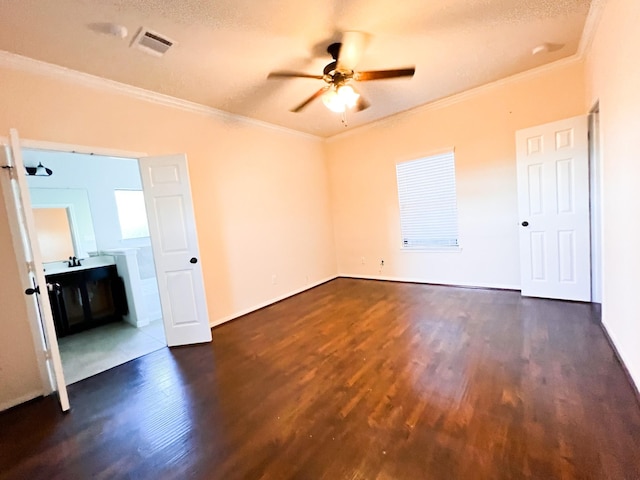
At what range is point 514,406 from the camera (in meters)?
1.80

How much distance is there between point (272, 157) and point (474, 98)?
10.1ft

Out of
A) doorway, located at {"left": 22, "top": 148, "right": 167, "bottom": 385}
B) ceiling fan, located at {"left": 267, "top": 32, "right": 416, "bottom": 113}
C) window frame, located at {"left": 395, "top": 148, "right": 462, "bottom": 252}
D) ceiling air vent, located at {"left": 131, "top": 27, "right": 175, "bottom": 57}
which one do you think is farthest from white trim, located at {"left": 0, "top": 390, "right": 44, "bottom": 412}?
window frame, located at {"left": 395, "top": 148, "right": 462, "bottom": 252}

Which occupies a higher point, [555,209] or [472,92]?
[472,92]

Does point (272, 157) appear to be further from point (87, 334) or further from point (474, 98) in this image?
point (87, 334)

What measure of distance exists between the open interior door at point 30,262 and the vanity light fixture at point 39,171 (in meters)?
2.27

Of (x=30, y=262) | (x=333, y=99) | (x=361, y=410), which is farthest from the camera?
(x=333, y=99)

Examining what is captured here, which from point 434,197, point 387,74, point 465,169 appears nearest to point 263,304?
point 434,197

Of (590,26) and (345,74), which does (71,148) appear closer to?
(345,74)

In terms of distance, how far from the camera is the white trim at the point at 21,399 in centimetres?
226

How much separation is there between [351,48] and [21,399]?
416cm

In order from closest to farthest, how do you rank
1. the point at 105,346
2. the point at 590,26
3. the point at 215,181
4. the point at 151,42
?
the point at 151,42, the point at 590,26, the point at 105,346, the point at 215,181

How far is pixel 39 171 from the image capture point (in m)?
4.00

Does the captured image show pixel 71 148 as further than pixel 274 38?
Yes

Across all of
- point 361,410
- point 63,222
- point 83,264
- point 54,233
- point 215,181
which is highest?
point 215,181
